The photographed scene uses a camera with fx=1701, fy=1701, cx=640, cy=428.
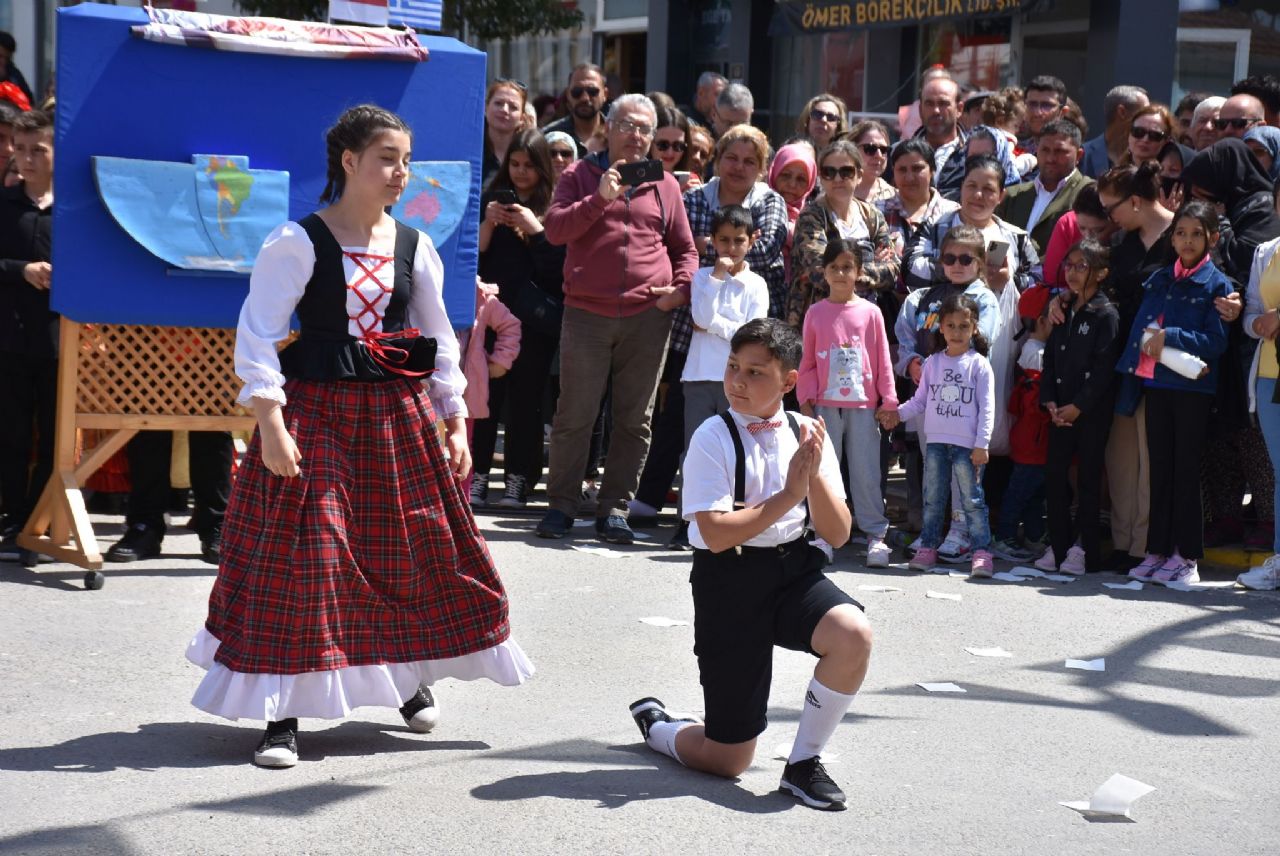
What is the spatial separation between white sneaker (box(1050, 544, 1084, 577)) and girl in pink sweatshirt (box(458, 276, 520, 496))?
320 cm

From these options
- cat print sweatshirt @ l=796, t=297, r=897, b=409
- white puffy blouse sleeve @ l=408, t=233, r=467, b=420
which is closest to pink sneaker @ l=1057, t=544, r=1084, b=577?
cat print sweatshirt @ l=796, t=297, r=897, b=409

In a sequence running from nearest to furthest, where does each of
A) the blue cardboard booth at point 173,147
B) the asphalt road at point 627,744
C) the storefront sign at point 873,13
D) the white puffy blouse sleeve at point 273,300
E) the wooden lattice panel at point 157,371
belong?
the asphalt road at point 627,744 → the white puffy blouse sleeve at point 273,300 → the blue cardboard booth at point 173,147 → the wooden lattice panel at point 157,371 → the storefront sign at point 873,13

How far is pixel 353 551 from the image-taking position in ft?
16.7

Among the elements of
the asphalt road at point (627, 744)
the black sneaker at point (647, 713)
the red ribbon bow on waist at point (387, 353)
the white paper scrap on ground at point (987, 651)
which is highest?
the red ribbon bow on waist at point (387, 353)

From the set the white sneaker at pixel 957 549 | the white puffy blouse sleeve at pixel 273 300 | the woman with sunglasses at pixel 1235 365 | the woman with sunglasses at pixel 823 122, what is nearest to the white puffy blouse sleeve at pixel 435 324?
the white puffy blouse sleeve at pixel 273 300

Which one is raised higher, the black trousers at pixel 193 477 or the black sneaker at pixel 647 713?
the black trousers at pixel 193 477

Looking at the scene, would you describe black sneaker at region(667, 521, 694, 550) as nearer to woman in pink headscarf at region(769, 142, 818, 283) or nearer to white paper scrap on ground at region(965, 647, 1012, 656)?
woman in pink headscarf at region(769, 142, 818, 283)

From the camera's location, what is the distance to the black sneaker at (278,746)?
4934 mm

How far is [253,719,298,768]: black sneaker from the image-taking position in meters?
4.93

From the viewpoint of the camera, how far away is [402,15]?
7.92m

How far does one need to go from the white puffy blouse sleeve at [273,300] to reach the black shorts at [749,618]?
54.7 inches

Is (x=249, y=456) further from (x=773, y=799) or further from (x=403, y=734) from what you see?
(x=773, y=799)

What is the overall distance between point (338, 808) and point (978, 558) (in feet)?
14.8

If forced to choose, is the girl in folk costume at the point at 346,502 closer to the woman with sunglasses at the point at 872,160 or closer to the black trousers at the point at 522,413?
the black trousers at the point at 522,413
